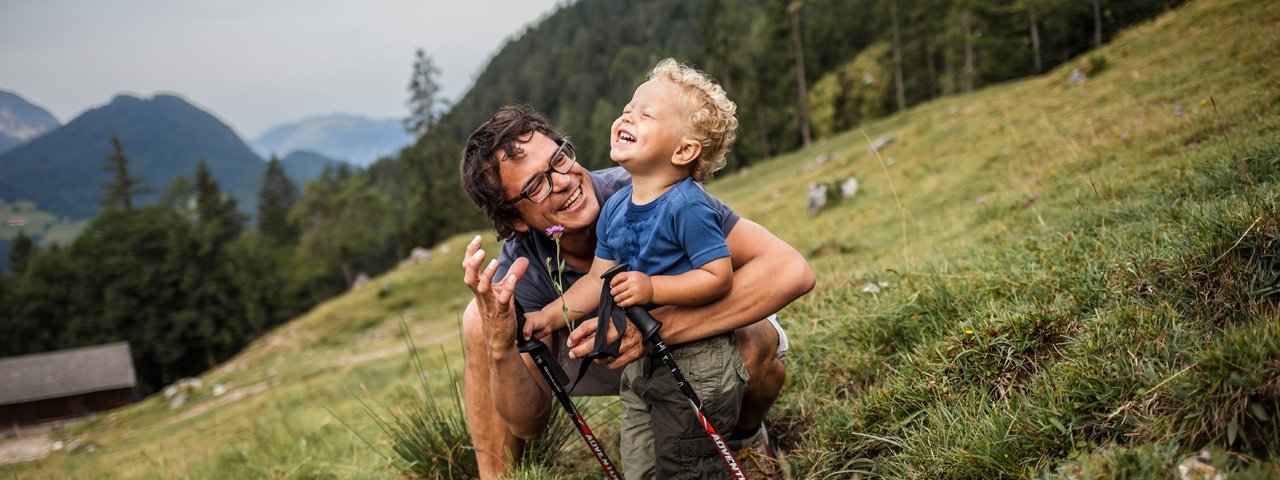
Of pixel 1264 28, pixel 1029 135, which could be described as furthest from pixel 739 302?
pixel 1264 28

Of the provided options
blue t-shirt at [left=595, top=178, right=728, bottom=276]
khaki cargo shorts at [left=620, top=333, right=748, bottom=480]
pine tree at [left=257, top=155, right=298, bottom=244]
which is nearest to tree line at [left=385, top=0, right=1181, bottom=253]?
blue t-shirt at [left=595, top=178, right=728, bottom=276]

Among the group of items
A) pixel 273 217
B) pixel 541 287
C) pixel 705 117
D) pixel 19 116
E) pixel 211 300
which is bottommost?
pixel 211 300

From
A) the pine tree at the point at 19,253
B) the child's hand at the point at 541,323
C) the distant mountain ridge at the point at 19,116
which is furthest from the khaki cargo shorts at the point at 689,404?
the distant mountain ridge at the point at 19,116

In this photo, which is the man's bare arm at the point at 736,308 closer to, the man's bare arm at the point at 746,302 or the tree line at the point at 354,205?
the man's bare arm at the point at 746,302

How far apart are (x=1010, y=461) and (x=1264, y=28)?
11469 millimetres

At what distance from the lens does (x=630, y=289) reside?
2.17 metres

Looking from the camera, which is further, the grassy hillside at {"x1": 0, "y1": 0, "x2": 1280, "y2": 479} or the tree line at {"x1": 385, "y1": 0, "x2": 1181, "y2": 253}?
the tree line at {"x1": 385, "y1": 0, "x2": 1181, "y2": 253}

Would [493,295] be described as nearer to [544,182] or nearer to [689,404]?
[544,182]

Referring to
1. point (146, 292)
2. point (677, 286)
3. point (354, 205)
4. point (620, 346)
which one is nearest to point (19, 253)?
point (146, 292)

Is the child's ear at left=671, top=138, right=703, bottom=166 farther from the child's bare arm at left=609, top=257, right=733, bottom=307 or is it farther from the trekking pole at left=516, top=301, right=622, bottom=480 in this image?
the trekking pole at left=516, top=301, right=622, bottom=480

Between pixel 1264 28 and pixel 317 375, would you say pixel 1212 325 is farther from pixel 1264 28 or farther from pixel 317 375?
pixel 317 375

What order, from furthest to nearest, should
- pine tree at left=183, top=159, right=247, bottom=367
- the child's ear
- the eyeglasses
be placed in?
pine tree at left=183, top=159, right=247, bottom=367 → the eyeglasses → the child's ear

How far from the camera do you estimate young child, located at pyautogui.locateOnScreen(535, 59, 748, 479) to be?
2225 mm

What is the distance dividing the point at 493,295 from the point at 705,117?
3.56ft
